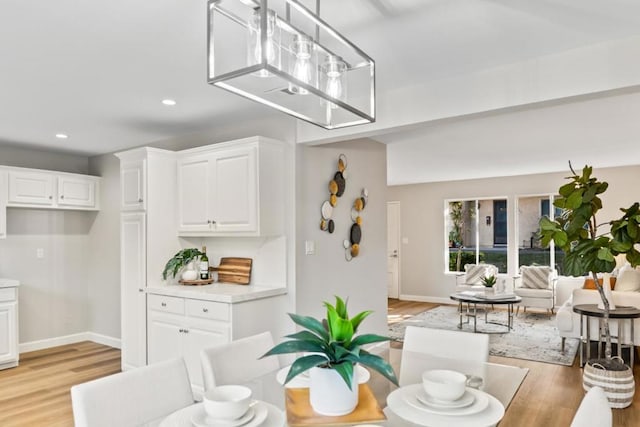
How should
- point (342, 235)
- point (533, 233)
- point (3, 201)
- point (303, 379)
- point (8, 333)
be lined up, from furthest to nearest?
point (533, 233) < point (3, 201) < point (8, 333) < point (342, 235) < point (303, 379)

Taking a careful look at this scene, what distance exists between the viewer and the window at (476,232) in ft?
27.8

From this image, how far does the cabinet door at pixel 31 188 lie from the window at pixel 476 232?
676 centimetres

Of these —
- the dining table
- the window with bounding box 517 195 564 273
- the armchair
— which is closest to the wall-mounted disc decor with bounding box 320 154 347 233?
the dining table

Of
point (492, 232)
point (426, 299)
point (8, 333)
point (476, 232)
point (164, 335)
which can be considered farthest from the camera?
point (426, 299)

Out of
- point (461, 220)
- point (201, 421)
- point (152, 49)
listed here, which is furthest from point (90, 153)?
point (461, 220)

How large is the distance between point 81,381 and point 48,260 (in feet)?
6.43

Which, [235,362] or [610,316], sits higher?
[235,362]

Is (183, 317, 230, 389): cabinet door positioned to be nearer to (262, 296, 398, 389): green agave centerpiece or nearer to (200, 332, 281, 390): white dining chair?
(200, 332, 281, 390): white dining chair

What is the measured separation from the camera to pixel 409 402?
5.34ft

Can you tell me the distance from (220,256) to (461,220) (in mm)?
5860

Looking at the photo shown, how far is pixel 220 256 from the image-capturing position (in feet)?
14.5

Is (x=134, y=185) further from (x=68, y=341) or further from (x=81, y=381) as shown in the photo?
(x=68, y=341)

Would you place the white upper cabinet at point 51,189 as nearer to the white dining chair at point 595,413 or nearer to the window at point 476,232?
the white dining chair at point 595,413

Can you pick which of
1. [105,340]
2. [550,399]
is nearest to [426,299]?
[550,399]
